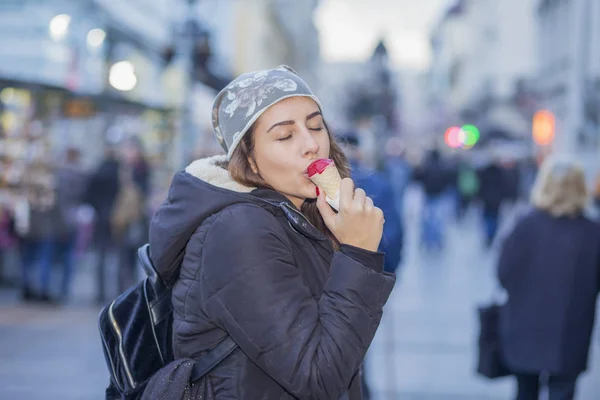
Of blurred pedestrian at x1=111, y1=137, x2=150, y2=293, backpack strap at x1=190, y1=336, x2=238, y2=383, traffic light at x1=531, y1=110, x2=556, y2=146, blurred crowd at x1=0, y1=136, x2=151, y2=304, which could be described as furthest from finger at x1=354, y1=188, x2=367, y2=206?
traffic light at x1=531, y1=110, x2=556, y2=146

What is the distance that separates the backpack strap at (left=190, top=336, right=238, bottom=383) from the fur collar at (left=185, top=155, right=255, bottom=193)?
1.26ft

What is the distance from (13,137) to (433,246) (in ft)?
27.3

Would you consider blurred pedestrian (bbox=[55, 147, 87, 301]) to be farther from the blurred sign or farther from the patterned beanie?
the patterned beanie

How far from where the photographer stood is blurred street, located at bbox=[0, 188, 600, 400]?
6.57m

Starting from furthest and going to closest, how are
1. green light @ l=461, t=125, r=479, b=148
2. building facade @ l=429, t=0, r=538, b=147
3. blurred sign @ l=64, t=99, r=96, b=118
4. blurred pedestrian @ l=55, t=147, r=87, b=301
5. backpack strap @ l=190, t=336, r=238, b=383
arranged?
building facade @ l=429, t=0, r=538, b=147, green light @ l=461, t=125, r=479, b=148, blurred sign @ l=64, t=99, r=96, b=118, blurred pedestrian @ l=55, t=147, r=87, b=301, backpack strap @ l=190, t=336, r=238, b=383

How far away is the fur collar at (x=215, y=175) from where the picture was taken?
2.23m

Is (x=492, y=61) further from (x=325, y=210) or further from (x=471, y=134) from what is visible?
(x=325, y=210)

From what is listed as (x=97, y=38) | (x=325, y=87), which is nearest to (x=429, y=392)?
(x=97, y=38)

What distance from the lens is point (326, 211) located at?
7.11 ft

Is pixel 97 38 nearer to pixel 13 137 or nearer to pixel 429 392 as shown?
pixel 13 137

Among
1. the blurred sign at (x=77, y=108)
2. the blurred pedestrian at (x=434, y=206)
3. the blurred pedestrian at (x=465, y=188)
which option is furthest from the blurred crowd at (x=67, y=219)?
the blurred pedestrian at (x=465, y=188)

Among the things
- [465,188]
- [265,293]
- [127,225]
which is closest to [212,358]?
[265,293]

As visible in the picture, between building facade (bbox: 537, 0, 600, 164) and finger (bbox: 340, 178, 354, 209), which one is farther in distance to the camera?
building facade (bbox: 537, 0, 600, 164)

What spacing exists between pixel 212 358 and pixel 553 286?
3057 millimetres
